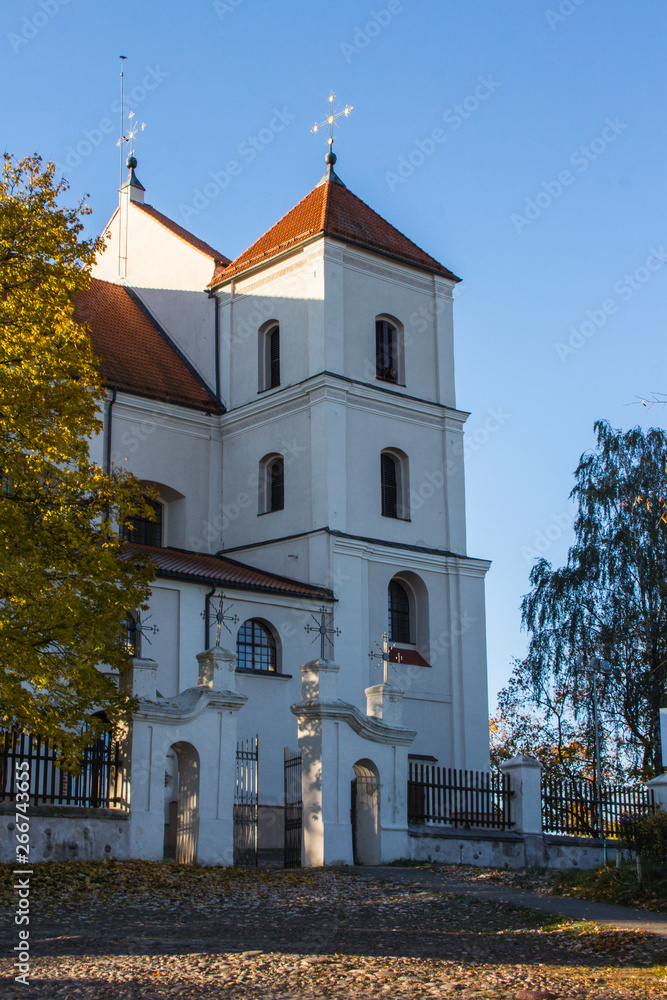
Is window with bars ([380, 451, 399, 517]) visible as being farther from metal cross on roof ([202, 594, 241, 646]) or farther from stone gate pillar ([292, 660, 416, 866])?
stone gate pillar ([292, 660, 416, 866])

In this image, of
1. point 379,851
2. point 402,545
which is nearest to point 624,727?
point 402,545

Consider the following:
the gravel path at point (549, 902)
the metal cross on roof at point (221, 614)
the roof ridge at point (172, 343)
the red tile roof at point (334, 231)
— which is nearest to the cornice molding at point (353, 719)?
the gravel path at point (549, 902)

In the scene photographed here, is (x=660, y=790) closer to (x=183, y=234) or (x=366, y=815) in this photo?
(x=366, y=815)

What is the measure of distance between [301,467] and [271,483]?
5.30ft

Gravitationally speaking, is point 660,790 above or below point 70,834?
above

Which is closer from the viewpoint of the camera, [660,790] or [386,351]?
[660,790]

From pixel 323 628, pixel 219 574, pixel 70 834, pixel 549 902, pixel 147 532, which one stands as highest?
pixel 147 532

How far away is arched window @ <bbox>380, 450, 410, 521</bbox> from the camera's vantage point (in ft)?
98.4

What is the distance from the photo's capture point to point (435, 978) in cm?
959

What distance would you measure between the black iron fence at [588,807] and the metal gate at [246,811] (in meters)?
5.39

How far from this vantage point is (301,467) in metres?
29.2

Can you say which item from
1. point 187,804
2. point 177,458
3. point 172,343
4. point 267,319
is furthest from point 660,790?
point 172,343

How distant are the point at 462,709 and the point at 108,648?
15.9m

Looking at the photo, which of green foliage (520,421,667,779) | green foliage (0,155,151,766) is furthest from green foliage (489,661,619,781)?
green foliage (0,155,151,766)
